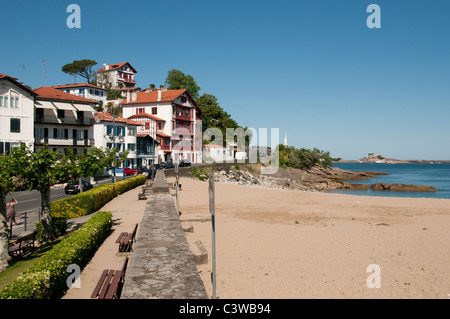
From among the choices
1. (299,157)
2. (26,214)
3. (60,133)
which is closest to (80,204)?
(26,214)

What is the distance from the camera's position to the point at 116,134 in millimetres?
55531

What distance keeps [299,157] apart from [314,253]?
7915 centimetres

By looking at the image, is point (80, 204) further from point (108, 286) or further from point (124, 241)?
point (108, 286)

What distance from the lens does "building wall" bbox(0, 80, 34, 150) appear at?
41.7m

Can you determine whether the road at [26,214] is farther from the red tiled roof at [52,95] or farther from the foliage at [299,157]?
the foliage at [299,157]

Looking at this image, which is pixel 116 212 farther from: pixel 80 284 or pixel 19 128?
Result: pixel 19 128

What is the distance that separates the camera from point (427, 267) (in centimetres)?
1163

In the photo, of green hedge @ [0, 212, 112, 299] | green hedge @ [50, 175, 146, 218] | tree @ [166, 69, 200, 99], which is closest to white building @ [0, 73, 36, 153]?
green hedge @ [50, 175, 146, 218]

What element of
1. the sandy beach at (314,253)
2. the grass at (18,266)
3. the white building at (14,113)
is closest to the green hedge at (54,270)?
the sandy beach at (314,253)

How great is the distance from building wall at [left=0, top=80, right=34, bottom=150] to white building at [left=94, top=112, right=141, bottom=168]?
10.6 meters

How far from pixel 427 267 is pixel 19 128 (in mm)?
47555

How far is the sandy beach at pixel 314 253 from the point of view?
964 centimetres

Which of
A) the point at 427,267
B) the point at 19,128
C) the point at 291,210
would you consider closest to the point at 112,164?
the point at 19,128
